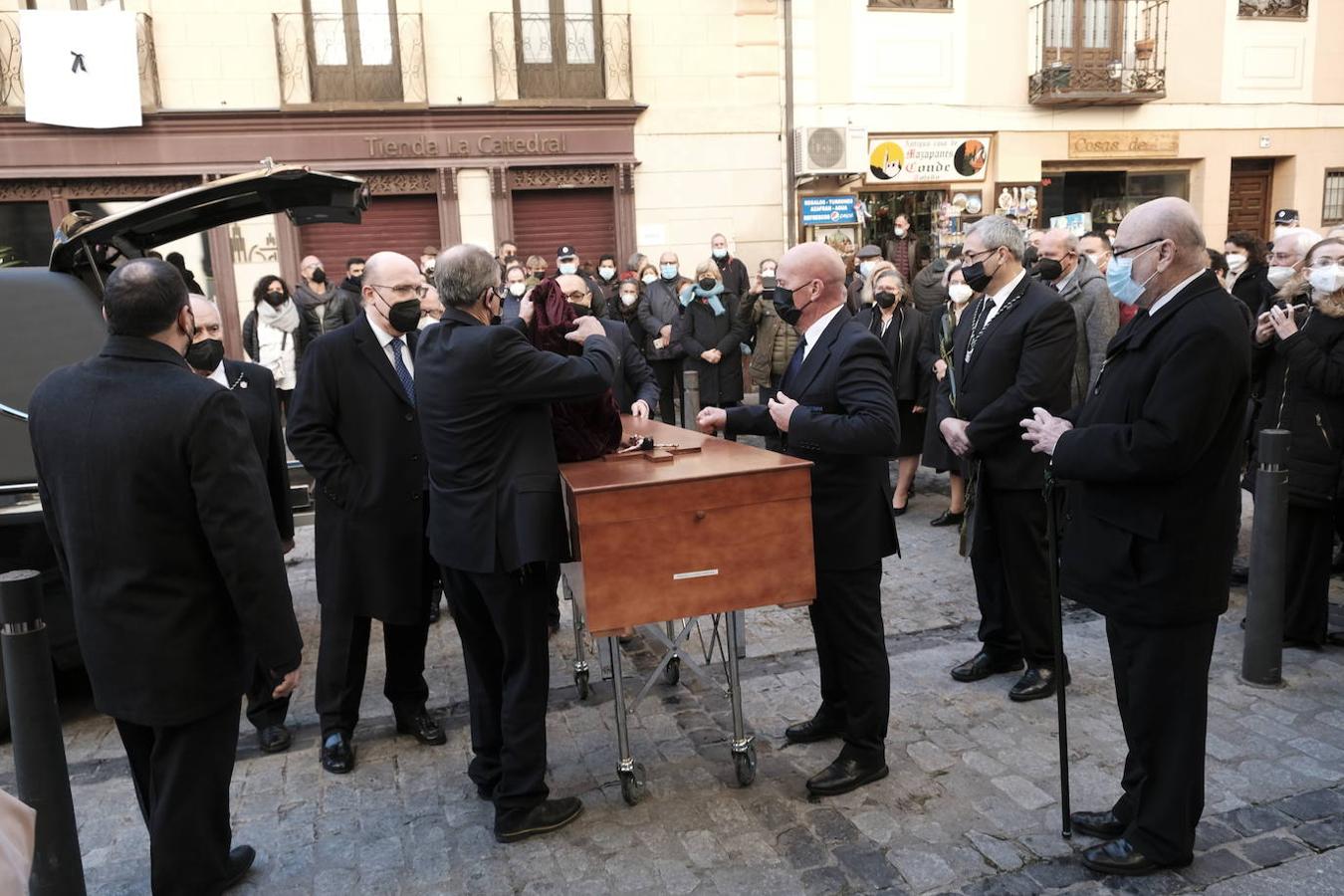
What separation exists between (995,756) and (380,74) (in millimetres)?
13895

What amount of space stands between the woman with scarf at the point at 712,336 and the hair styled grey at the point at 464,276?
7135 mm

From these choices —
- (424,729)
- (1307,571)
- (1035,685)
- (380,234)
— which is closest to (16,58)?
(380,234)

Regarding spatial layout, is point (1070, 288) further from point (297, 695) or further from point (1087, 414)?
point (297, 695)

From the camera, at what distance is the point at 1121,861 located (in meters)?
3.28

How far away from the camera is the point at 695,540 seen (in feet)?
11.7

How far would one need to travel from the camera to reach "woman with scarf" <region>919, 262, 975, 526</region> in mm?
7832

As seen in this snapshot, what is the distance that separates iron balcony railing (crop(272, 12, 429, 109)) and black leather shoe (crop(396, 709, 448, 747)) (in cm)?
1222

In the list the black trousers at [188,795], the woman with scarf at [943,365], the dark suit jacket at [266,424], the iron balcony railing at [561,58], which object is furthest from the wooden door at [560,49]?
the black trousers at [188,795]

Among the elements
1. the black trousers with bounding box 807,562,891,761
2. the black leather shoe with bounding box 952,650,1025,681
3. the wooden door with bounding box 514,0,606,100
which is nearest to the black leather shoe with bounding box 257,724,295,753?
the black trousers with bounding box 807,562,891,761

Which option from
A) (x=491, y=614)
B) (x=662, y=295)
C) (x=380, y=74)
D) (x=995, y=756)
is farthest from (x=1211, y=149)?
(x=491, y=614)

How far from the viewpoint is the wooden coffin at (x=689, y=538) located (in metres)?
3.47

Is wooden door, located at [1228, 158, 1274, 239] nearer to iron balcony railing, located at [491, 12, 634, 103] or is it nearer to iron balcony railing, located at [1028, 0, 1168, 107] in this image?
iron balcony railing, located at [1028, 0, 1168, 107]

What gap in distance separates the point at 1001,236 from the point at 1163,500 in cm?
189

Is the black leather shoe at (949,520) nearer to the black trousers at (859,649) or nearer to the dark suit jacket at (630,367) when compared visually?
the dark suit jacket at (630,367)
